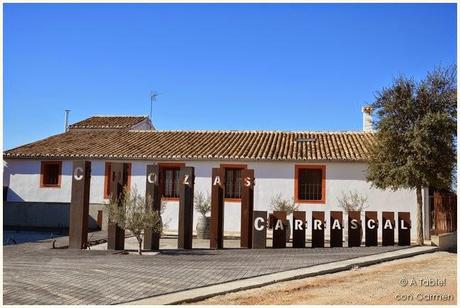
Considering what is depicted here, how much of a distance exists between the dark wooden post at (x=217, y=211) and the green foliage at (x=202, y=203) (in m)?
3.59

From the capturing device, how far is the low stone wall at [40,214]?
67.7 feet

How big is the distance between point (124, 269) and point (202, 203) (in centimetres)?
863

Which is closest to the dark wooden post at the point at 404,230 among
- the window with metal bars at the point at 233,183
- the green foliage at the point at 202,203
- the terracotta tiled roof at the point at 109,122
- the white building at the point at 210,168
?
the white building at the point at 210,168

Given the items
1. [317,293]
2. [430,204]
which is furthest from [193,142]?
[317,293]

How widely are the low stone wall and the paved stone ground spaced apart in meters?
6.76

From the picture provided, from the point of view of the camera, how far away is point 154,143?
73.8ft

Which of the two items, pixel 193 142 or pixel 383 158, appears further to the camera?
pixel 193 142

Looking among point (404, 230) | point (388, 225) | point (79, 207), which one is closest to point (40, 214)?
point (79, 207)

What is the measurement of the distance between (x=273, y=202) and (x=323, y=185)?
2.09 metres

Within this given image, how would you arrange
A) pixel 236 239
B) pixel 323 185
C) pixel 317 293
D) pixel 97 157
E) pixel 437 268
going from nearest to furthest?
pixel 317 293, pixel 437 268, pixel 236 239, pixel 323 185, pixel 97 157

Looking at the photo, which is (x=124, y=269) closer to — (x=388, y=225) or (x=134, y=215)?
(x=134, y=215)

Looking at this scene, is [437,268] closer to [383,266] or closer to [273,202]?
[383,266]

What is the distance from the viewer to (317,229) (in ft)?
46.1

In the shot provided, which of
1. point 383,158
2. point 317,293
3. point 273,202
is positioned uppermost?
point 383,158
